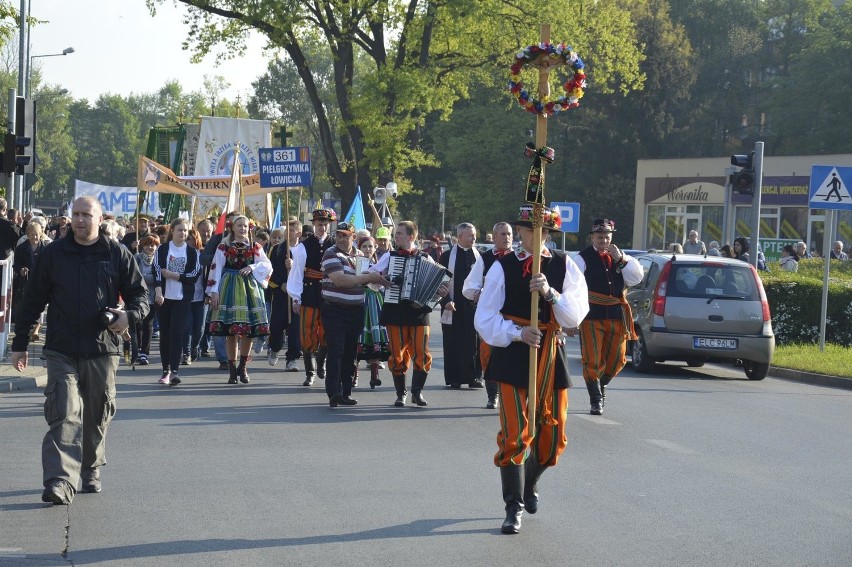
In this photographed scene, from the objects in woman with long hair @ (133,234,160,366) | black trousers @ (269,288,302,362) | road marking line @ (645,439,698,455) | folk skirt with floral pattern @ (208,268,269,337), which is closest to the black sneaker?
road marking line @ (645,439,698,455)

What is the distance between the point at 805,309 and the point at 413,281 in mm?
10824

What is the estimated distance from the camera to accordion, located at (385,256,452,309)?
42.0 ft

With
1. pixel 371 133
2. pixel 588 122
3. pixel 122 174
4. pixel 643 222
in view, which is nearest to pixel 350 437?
pixel 371 133

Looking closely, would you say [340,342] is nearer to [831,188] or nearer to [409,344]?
[409,344]

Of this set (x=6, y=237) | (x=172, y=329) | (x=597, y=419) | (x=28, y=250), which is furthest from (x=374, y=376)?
(x=28, y=250)

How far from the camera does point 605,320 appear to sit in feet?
41.7

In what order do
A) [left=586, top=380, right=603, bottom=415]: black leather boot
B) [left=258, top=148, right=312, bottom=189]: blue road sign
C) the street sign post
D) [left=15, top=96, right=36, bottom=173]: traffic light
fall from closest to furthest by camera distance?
[left=586, top=380, right=603, bottom=415]: black leather boot < [left=15, top=96, right=36, bottom=173]: traffic light < the street sign post < [left=258, top=148, right=312, bottom=189]: blue road sign

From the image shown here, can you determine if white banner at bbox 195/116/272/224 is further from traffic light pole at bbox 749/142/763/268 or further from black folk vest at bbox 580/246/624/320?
black folk vest at bbox 580/246/624/320

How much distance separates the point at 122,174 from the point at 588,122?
101119mm

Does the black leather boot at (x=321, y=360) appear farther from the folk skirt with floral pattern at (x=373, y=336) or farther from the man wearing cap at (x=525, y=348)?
the man wearing cap at (x=525, y=348)

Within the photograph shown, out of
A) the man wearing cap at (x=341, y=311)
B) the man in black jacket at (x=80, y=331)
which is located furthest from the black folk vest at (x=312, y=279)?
the man in black jacket at (x=80, y=331)

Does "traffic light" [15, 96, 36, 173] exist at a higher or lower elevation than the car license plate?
higher

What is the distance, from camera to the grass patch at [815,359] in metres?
17.9

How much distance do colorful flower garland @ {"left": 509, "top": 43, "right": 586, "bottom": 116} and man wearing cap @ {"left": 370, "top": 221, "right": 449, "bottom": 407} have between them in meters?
5.06
